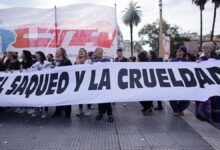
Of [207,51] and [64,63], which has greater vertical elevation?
[207,51]

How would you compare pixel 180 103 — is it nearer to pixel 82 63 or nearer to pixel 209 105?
pixel 209 105

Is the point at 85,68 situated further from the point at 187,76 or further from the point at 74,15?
the point at 74,15

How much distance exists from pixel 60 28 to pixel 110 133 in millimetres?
5471

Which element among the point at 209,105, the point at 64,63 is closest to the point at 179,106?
the point at 209,105

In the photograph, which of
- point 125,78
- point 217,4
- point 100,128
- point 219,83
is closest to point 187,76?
point 219,83

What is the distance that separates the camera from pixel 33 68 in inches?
393

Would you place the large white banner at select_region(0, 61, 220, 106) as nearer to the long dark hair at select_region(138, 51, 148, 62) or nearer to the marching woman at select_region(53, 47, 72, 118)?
the marching woman at select_region(53, 47, 72, 118)

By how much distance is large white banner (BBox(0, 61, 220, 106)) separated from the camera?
8.81 metres

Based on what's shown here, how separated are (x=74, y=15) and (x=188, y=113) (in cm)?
466

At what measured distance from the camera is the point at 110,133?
307 inches

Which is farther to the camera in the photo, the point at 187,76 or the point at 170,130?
the point at 187,76

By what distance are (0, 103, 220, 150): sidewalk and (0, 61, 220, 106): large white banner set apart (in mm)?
541

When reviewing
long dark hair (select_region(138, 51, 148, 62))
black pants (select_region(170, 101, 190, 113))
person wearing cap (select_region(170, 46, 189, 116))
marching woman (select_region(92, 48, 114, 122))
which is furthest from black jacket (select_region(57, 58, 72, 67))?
black pants (select_region(170, 101, 190, 113))

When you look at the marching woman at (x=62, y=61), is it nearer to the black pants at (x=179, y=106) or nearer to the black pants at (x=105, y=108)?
the black pants at (x=105, y=108)
